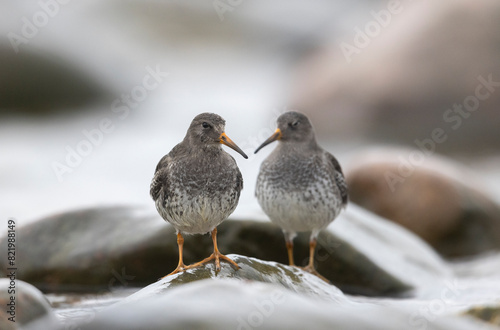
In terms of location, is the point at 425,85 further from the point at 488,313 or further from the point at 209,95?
the point at 488,313

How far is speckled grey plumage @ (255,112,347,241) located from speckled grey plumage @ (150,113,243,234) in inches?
61.0

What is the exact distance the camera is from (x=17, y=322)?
4.82 metres

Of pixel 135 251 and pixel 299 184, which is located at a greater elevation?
pixel 299 184

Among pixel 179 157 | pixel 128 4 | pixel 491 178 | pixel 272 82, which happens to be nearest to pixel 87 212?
pixel 179 157

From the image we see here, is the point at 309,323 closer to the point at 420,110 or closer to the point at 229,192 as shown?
the point at 229,192

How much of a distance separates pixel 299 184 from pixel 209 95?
11.6 meters

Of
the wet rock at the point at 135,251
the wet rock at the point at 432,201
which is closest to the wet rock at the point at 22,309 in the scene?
the wet rock at the point at 135,251

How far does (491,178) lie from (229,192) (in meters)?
8.70

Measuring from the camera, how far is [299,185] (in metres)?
7.22

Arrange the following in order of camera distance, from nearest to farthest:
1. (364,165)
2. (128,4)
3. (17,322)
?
1. (17,322)
2. (364,165)
3. (128,4)

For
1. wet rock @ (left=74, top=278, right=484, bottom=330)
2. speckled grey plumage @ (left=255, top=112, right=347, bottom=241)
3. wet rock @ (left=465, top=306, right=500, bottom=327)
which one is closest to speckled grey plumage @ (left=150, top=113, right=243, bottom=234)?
wet rock @ (left=74, top=278, right=484, bottom=330)

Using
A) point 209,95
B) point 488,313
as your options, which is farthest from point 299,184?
point 209,95

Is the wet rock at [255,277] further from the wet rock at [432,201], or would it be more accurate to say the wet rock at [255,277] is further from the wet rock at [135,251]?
the wet rock at [432,201]

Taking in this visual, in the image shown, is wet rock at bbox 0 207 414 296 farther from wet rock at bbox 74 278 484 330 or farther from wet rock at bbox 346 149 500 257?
wet rock at bbox 74 278 484 330
